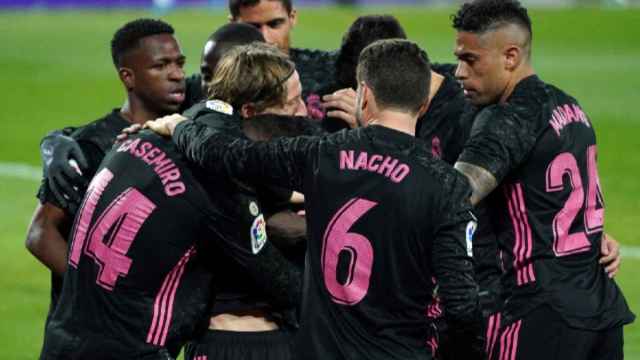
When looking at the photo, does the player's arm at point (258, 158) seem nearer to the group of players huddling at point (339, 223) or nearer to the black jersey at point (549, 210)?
the group of players huddling at point (339, 223)

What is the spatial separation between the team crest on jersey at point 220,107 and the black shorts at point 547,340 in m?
1.52

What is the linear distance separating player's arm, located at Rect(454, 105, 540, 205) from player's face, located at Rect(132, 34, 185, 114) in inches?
66.5

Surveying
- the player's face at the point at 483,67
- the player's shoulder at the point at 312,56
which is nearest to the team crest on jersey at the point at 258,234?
the player's face at the point at 483,67

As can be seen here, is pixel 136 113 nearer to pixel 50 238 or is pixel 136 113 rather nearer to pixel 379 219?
pixel 50 238

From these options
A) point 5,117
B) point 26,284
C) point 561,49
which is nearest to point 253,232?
point 26,284

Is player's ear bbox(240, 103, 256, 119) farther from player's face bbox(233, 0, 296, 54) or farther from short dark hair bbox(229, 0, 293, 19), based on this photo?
short dark hair bbox(229, 0, 293, 19)

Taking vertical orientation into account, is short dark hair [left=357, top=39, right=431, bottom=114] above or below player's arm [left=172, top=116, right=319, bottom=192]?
above

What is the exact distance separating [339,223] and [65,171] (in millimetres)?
1731

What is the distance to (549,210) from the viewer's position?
19.2 ft

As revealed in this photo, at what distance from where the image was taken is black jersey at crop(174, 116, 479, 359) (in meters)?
5.01

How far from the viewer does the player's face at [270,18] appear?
27.5 feet

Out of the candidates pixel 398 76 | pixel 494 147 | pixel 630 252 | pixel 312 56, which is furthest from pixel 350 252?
pixel 630 252

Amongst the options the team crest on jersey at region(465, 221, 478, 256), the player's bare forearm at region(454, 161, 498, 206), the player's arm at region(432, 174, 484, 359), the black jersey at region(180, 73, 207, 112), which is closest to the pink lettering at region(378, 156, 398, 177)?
the player's arm at region(432, 174, 484, 359)

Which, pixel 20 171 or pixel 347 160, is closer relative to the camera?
pixel 347 160
